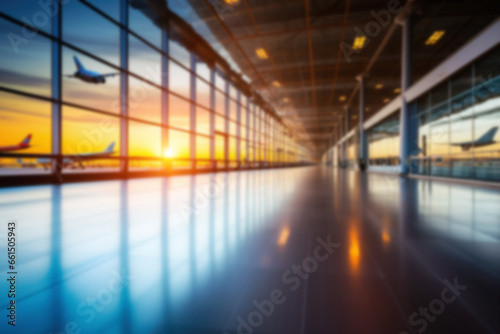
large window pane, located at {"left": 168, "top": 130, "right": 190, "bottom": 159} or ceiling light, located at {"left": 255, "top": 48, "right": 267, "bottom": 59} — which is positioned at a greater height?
ceiling light, located at {"left": 255, "top": 48, "right": 267, "bottom": 59}

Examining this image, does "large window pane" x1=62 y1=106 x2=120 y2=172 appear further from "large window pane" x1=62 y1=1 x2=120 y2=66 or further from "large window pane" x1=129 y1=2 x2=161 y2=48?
"large window pane" x1=129 y1=2 x2=161 y2=48

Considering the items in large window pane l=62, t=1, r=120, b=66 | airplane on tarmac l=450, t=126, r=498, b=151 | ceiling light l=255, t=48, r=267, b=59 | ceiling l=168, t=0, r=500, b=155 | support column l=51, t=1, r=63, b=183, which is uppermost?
ceiling l=168, t=0, r=500, b=155

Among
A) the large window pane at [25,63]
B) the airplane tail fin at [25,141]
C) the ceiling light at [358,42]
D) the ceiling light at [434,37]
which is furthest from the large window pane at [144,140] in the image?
the airplane tail fin at [25,141]

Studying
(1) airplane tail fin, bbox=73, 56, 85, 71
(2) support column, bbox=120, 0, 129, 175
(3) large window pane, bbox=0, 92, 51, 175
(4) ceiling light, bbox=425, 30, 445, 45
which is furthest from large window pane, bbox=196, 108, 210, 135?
(4) ceiling light, bbox=425, 30, 445, 45

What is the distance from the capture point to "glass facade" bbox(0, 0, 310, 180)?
595 cm

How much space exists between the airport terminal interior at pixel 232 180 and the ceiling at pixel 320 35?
105 mm

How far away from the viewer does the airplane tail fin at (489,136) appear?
22.8 feet

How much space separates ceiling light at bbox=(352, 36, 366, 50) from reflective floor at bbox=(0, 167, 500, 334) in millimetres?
12215

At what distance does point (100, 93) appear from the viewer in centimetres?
801

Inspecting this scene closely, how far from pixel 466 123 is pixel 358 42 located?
22.8 ft

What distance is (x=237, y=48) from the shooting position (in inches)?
517

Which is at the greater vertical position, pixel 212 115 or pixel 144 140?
pixel 212 115

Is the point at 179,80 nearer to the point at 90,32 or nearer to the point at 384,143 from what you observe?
the point at 90,32

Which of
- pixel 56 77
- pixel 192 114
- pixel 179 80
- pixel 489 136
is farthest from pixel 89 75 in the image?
pixel 489 136
